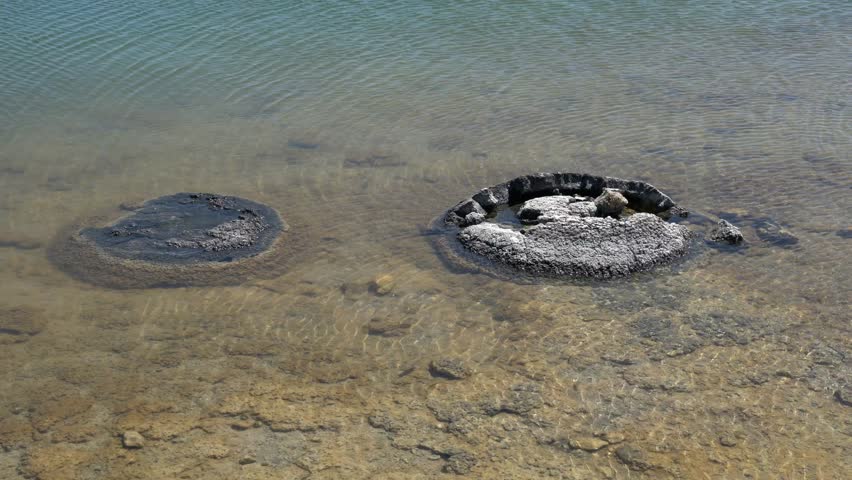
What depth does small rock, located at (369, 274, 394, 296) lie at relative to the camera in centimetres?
837

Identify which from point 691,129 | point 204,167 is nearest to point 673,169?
point 691,129

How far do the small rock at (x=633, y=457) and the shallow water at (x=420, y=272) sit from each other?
2 centimetres

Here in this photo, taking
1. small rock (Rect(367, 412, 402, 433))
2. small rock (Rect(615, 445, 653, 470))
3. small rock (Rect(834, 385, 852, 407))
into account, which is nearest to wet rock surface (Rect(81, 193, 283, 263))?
small rock (Rect(367, 412, 402, 433))

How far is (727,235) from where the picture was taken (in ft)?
29.8

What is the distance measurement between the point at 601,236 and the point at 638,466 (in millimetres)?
3279

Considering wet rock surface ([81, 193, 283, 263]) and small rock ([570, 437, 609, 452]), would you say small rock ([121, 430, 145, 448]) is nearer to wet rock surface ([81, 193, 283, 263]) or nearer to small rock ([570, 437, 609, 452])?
wet rock surface ([81, 193, 283, 263])

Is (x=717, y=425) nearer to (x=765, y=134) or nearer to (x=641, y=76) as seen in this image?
(x=765, y=134)

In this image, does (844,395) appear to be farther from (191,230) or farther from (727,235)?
(191,230)

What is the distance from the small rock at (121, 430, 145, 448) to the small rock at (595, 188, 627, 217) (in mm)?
5497

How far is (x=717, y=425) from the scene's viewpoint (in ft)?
21.0

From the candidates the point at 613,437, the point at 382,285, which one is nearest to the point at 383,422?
the point at 613,437

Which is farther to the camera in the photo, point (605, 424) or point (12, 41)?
point (12, 41)

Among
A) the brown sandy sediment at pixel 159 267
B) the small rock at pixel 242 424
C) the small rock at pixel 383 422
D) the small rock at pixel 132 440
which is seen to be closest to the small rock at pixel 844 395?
the small rock at pixel 383 422

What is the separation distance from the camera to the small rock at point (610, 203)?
9.29 m
